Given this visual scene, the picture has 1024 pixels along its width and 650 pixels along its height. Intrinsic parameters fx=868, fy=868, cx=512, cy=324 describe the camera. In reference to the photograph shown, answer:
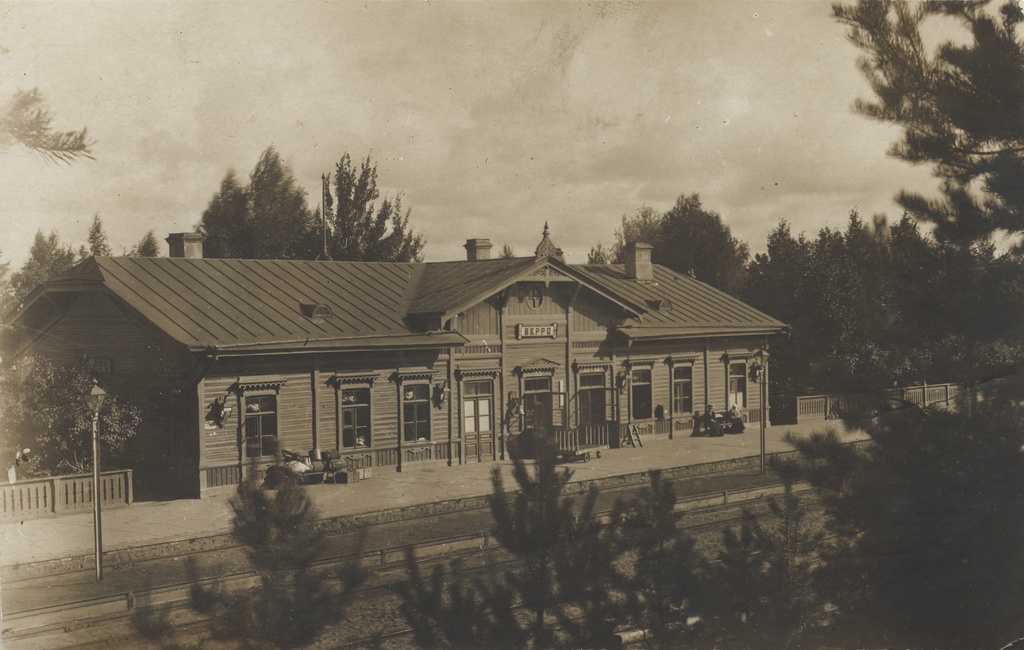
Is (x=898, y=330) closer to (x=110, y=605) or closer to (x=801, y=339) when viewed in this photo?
(x=801, y=339)

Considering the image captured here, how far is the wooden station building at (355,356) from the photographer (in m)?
11.0

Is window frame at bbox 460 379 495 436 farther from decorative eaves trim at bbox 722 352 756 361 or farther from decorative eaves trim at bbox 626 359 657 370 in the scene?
decorative eaves trim at bbox 722 352 756 361

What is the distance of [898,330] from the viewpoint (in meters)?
7.88

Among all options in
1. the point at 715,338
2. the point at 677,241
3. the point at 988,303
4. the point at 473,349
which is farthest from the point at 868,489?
the point at 677,241

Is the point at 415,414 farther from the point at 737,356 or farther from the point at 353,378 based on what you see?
the point at 737,356

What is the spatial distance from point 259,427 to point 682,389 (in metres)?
9.88

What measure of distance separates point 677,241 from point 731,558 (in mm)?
14969

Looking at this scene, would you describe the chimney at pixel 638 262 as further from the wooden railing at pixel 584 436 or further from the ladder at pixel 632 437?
the wooden railing at pixel 584 436

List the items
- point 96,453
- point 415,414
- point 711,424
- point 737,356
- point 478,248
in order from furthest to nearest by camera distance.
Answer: point 737,356
point 478,248
point 711,424
point 415,414
point 96,453

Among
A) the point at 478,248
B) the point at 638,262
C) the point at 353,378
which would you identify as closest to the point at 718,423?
the point at 638,262

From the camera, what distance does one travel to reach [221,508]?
40.2 feet

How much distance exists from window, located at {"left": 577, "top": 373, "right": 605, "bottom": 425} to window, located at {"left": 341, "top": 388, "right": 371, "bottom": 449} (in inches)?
150

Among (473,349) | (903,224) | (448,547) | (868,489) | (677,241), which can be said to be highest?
(677,241)

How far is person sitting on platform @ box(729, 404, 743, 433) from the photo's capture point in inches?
663
